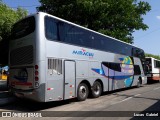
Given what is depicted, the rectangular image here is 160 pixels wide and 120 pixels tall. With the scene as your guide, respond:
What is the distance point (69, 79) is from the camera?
11188 mm

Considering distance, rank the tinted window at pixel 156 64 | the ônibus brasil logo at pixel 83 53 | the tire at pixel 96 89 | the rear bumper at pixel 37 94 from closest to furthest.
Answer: the rear bumper at pixel 37 94, the ônibus brasil logo at pixel 83 53, the tire at pixel 96 89, the tinted window at pixel 156 64

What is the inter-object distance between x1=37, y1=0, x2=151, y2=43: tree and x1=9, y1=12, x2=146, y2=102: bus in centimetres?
778

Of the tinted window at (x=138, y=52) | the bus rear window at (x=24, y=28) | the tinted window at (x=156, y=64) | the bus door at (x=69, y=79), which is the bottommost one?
the bus door at (x=69, y=79)

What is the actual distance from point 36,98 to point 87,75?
381cm

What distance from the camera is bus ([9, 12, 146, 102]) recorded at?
32.2 feet

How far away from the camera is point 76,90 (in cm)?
1167

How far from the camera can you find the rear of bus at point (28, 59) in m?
9.69

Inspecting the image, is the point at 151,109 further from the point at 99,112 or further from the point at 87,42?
the point at 87,42

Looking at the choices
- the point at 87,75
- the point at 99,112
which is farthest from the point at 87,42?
the point at 99,112

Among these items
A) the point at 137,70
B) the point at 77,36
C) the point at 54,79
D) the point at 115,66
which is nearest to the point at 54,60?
the point at 54,79

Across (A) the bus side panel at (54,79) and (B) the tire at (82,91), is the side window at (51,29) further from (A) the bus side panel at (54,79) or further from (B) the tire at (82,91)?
(B) the tire at (82,91)

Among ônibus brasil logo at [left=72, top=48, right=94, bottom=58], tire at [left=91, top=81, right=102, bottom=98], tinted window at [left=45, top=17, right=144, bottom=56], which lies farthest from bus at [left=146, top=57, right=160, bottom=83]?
ônibus brasil logo at [left=72, top=48, right=94, bottom=58]

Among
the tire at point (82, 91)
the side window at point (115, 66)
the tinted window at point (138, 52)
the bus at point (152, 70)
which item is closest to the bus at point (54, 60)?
the tire at point (82, 91)

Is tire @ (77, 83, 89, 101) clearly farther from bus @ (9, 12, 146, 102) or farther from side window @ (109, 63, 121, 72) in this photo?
side window @ (109, 63, 121, 72)
